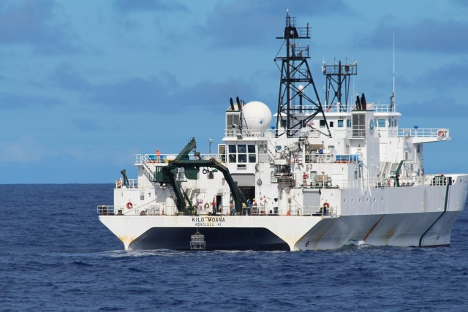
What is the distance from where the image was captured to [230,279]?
49.1 metres

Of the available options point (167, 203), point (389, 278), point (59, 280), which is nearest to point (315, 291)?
point (389, 278)

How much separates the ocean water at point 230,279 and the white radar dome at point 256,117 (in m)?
7.75

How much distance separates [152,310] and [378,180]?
22754 millimetres

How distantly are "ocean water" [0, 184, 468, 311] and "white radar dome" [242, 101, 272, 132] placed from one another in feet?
25.4

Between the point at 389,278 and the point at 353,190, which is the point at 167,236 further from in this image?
the point at 389,278

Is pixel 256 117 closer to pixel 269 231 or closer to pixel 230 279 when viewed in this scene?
pixel 269 231

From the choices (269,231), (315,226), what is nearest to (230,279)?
(315,226)

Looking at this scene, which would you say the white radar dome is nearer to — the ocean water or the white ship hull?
the white ship hull

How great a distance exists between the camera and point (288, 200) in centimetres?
5766

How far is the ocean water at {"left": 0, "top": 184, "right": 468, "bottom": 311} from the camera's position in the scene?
4369 centimetres

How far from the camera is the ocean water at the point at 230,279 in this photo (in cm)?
4369

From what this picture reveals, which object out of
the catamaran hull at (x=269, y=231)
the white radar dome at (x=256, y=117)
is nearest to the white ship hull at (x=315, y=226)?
the catamaran hull at (x=269, y=231)

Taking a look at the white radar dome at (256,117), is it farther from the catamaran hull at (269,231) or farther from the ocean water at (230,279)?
the ocean water at (230,279)

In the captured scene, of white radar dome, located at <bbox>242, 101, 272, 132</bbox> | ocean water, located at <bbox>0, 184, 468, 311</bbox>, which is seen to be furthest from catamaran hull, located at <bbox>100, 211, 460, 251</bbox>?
white radar dome, located at <bbox>242, 101, 272, 132</bbox>
